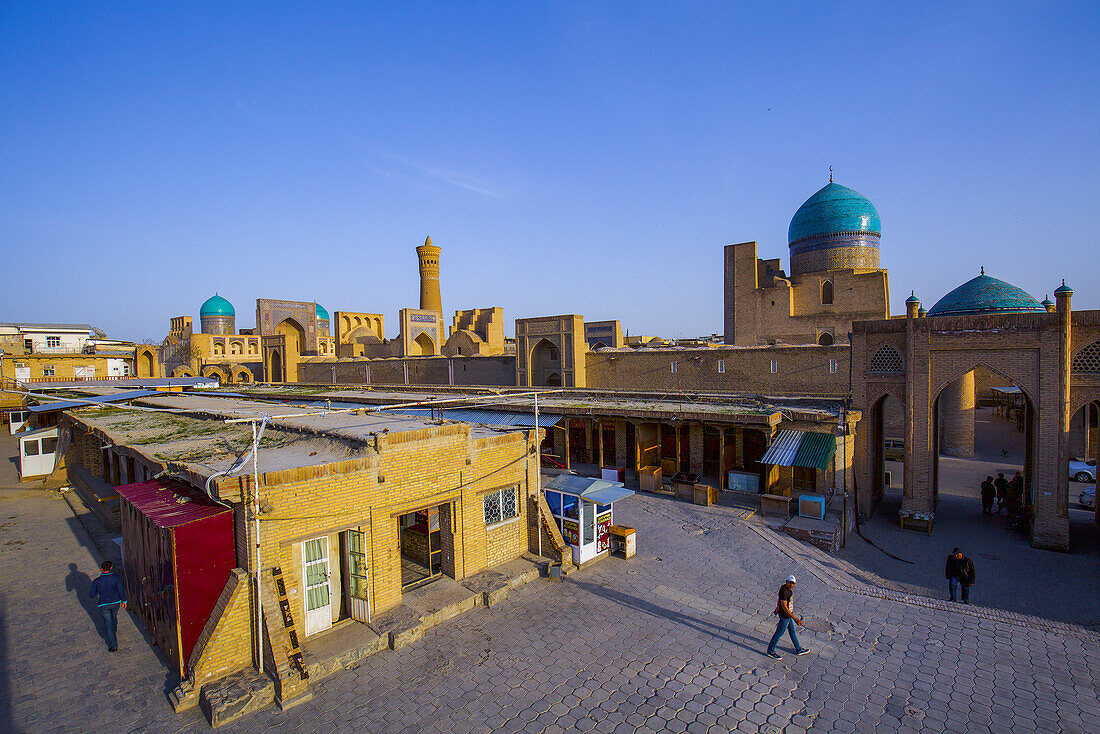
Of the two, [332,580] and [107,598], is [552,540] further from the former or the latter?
[107,598]

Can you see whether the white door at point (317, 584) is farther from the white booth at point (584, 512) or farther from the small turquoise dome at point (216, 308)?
the small turquoise dome at point (216, 308)

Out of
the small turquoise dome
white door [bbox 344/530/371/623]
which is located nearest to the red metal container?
white door [bbox 344/530/371/623]

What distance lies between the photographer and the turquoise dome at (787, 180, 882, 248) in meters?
31.4

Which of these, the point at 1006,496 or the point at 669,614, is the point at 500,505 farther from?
the point at 1006,496

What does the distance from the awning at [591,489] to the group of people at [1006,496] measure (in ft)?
37.8

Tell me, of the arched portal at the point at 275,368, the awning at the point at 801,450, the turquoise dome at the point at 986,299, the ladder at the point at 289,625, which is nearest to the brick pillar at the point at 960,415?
the turquoise dome at the point at 986,299

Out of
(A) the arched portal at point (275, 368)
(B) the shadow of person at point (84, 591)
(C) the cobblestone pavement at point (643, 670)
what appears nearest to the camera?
(C) the cobblestone pavement at point (643, 670)

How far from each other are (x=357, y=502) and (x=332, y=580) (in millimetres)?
1129

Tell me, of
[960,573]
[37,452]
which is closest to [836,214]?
[960,573]

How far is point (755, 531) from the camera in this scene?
39.0 feet

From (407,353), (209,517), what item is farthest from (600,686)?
(407,353)

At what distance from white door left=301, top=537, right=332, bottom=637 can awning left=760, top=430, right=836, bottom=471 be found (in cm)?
999

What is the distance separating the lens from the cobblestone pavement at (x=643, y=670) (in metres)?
5.71

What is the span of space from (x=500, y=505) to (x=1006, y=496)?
47.6 ft
